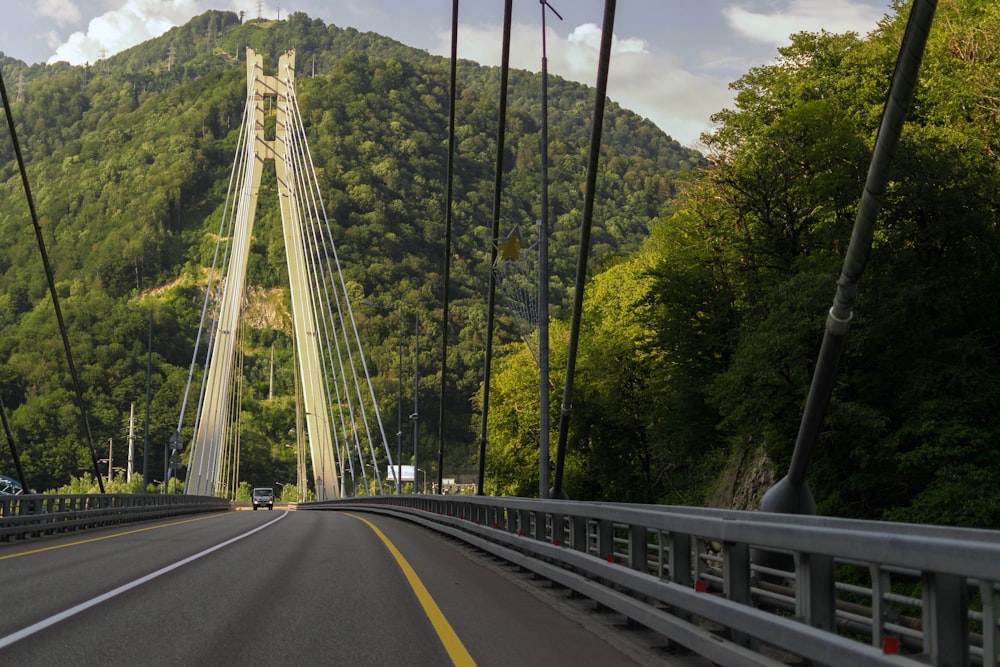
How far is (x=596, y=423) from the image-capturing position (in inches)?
2100

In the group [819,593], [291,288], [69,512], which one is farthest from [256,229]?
[819,593]

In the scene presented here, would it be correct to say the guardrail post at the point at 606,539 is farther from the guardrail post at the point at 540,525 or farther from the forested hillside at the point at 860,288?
the forested hillside at the point at 860,288

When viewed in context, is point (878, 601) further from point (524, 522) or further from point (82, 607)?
point (524, 522)

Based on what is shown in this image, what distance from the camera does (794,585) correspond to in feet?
26.6

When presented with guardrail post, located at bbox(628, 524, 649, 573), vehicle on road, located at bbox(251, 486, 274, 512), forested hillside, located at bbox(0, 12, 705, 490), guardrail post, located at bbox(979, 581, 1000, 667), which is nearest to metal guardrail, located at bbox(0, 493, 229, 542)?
guardrail post, located at bbox(628, 524, 649, 573)

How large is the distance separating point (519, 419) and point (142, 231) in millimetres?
106305

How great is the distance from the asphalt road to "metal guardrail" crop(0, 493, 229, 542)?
494 centimetres

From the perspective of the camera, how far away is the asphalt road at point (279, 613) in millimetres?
7684

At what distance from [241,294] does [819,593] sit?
64.6 meters

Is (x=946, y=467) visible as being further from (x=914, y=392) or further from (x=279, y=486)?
(x=279, y=486)

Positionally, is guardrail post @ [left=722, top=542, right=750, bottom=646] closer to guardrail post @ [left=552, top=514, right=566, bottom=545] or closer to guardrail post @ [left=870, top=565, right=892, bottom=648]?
guardrail post @ [left=870, top=565, right=892, bottom=648]

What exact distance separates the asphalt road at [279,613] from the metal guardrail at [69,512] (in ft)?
16.2

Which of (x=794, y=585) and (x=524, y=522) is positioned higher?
(x=524, y=522)

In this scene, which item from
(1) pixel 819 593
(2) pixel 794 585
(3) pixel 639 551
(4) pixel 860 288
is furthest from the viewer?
(4) pixel 860 288
